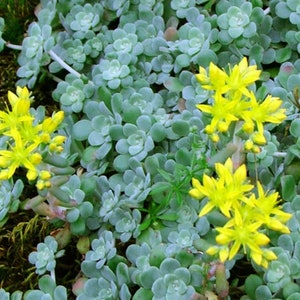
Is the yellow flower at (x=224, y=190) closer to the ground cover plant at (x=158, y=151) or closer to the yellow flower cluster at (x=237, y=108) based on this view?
the ground cover plant at (x=158, y=151)

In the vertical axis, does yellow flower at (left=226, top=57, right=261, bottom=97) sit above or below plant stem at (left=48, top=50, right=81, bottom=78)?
above

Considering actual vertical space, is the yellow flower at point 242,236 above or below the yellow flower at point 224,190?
Result: below

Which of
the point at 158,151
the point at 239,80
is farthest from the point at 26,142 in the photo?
the point at 239,80

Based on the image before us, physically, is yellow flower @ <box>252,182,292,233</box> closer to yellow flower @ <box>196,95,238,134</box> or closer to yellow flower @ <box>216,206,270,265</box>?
yellow flower @ <box>216,206,270,265</box>

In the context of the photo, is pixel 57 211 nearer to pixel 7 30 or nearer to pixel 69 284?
pixel 69 284

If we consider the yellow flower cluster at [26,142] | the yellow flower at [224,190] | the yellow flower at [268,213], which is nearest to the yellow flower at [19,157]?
the yellow flower cluster at [26,142]

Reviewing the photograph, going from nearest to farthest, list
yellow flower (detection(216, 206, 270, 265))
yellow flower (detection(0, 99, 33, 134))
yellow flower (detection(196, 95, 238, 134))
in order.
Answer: yellow flower (detection(216, 206, 270, 265)) → yellow flower (detection(196, 95, 238, 134)) → yellow flower (detection(0, 99, 33, 134))

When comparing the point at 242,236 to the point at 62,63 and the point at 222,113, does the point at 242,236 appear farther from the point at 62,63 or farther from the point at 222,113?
the point at 62,63

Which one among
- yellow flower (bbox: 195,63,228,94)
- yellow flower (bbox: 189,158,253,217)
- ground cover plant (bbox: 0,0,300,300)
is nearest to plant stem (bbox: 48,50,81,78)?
ground cover plant (bbox: 0,0,300,300)
